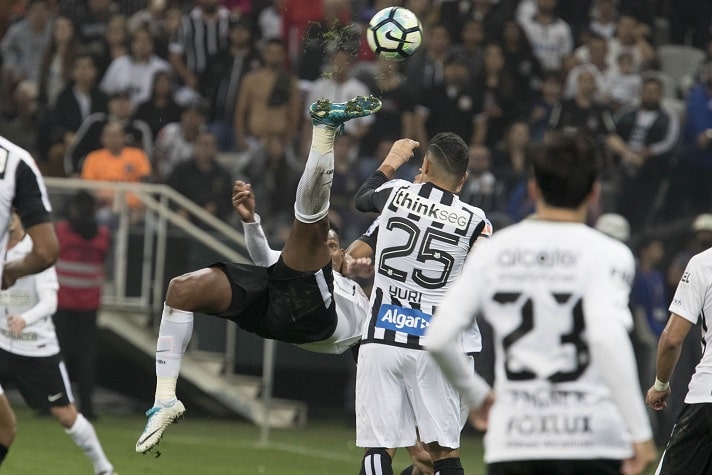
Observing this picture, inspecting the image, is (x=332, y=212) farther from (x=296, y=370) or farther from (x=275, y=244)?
(x=296, y=370)

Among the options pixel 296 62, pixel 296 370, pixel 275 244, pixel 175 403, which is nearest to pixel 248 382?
pixel 296 370

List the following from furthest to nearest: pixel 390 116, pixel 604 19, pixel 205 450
Result: pixel 604 19 → pixel 390 116 → pixel 205 450

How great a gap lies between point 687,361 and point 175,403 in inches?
313

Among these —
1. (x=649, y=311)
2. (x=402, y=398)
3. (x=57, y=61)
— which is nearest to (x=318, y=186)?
(x=402, y=398)

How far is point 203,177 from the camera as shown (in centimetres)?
1580

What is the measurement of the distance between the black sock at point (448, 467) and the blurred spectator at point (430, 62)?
863 centimetres

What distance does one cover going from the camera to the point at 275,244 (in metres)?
15.0

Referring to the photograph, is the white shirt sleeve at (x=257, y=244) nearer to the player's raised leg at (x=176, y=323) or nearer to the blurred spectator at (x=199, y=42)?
the player's raised leg at (x=176, y=323)

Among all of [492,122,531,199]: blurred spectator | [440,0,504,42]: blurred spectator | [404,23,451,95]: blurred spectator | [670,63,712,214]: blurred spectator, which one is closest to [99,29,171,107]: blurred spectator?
[404,23,451,95]: blurred spectator

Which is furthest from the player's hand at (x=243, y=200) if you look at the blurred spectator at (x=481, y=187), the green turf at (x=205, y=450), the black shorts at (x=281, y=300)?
the blurred spectator at (x=481, y=187)

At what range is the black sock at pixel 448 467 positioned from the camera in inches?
323

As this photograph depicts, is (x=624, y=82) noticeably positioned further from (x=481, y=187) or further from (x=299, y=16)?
(x=299, y=16)

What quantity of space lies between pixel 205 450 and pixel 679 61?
951 centimetres

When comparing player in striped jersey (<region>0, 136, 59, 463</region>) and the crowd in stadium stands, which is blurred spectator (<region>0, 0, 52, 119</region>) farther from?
player in striped jersey (<region>0, 136, 59, 463</region>)
